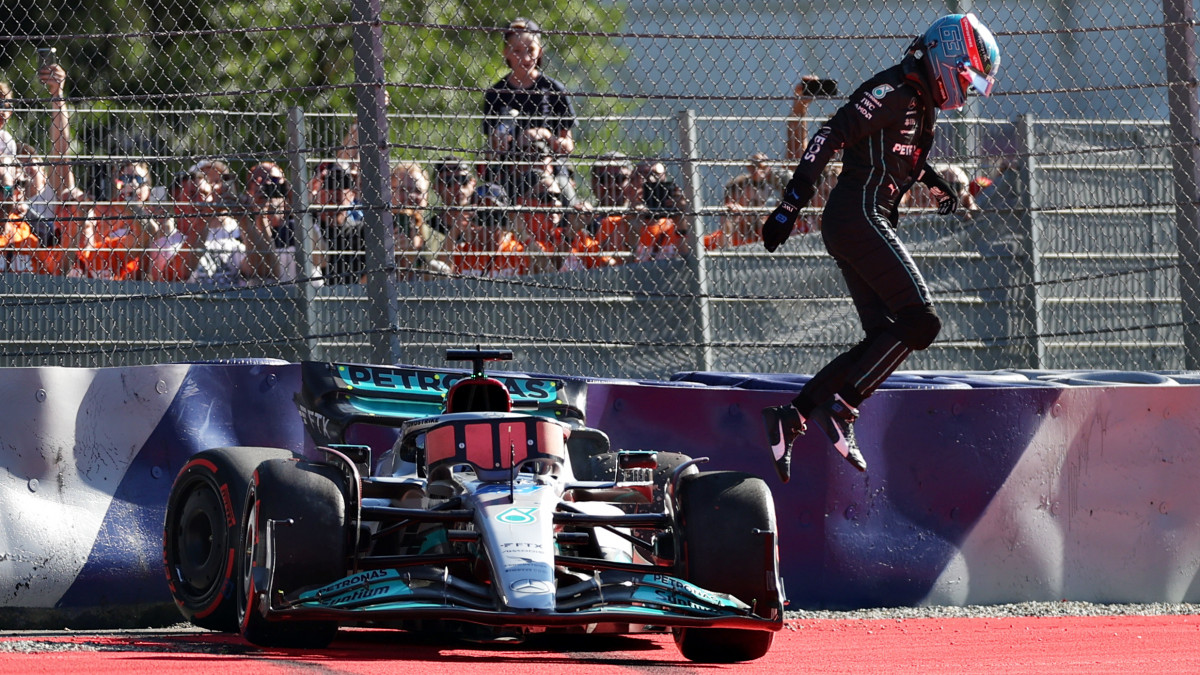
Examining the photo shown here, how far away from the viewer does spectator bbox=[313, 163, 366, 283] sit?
6945mm

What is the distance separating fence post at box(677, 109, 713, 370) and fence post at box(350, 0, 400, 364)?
1413mm

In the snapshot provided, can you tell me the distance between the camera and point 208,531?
18.9 ft

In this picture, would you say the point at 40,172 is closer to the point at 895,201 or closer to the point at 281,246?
the point at 281,246

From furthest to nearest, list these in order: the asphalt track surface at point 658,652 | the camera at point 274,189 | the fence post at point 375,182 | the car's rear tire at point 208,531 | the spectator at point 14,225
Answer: the camera at point 274,189 < the spectator at point 14,225 < the fence post at point 375,182 < the car's rear tire at point 208,531 < the asphalt track surface at point 658,652

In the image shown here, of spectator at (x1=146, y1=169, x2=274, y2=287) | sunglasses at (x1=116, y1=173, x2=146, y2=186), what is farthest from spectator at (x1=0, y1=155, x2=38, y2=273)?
spectator at (x1=146, y1=169, x2=274, y2=287)

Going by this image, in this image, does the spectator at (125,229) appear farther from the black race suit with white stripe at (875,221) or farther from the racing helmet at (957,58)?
the racing helmet at (957,58)

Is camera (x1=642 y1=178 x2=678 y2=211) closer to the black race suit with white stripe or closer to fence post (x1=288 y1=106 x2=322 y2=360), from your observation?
the black race suit with white stripe

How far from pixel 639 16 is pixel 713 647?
22.8 ft

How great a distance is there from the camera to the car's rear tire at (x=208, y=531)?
5.51m

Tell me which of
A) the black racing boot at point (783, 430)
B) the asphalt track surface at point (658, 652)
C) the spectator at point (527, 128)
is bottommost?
the asphalt track surface at point (658, 652)

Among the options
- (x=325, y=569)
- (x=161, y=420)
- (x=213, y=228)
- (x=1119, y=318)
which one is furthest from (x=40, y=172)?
(x=1119, y=318)

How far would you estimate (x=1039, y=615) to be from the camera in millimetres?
6891

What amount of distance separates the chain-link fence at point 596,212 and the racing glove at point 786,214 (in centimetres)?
70

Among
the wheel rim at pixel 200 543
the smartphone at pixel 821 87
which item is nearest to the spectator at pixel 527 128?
the smartphone at pixel 821 87
